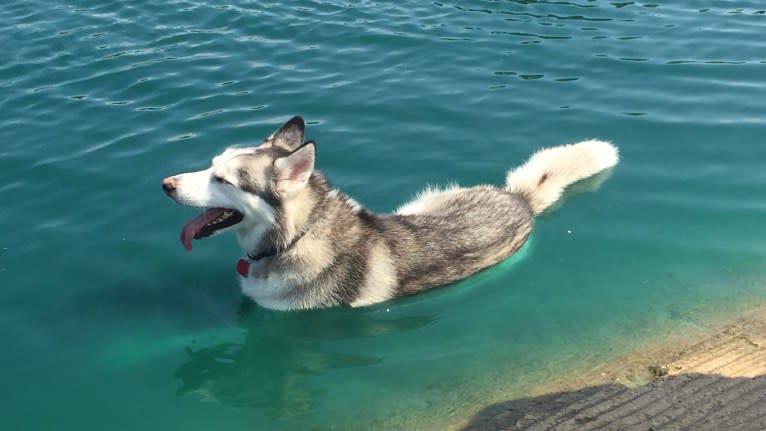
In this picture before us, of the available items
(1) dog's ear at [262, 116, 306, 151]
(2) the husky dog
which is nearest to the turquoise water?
(2) the husky dog

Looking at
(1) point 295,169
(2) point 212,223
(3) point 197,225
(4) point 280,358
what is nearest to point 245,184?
(1) point 295,169

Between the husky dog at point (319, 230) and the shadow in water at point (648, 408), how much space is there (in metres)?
1.85

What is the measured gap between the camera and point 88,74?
1244 centimetres

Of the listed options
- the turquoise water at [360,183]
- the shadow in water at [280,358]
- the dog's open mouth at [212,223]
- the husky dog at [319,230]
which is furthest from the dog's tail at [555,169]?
the dog's open mouth at [212,223]

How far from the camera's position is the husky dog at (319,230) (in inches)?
268

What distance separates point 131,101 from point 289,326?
571 cm

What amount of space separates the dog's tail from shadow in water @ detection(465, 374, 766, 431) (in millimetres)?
3087

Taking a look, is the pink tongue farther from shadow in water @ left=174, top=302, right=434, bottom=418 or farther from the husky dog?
shadow in water @ left=174, top=302, right=434, bottom=418

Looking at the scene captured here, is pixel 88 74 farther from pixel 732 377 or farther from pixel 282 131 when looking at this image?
pixel 732 377

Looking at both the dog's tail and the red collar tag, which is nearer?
the red collar tag

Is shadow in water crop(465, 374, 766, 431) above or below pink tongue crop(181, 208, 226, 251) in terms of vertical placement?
below

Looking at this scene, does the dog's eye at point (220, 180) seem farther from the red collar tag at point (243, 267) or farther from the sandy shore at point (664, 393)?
the sandy shore at point (664, 393)

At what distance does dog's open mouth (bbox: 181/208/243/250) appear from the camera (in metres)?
7.05

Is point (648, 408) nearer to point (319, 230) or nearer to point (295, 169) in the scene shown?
point (319, 230)
